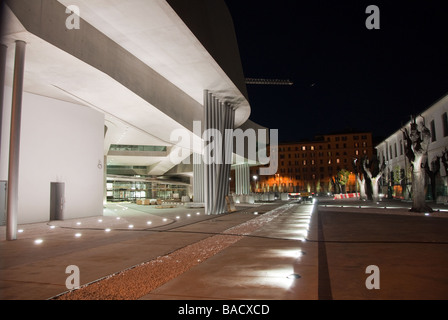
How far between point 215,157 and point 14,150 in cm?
1321

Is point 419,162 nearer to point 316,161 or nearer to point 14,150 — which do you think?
point 14,150

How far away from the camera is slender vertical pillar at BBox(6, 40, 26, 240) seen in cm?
1070

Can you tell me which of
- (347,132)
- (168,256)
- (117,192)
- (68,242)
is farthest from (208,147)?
(347,132)

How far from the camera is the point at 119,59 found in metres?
15.3

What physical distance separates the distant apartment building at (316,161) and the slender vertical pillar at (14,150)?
102 meters

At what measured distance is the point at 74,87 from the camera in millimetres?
15648

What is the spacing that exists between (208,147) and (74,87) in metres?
8.91

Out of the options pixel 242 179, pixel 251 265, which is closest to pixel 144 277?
pixel 251 265

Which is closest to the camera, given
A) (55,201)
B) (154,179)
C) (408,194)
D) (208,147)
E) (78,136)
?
(55,201)

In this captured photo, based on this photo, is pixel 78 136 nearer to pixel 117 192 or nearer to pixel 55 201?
pixel 55 201

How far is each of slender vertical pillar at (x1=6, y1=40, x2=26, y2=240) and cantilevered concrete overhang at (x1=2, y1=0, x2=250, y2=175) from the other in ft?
2.33

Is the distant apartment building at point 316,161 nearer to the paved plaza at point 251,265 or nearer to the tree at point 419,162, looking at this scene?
the tree at point 419,162

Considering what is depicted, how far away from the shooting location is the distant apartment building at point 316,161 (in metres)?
112

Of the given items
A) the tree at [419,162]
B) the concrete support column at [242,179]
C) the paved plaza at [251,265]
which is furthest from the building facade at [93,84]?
the concrete support column at [242,179]
